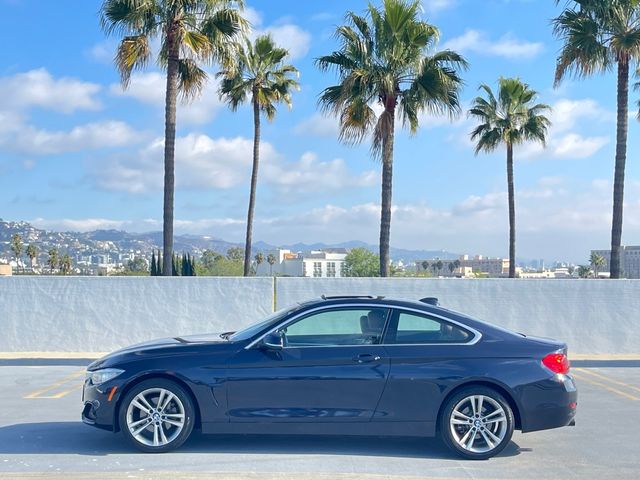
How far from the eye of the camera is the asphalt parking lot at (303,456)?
7.02 metres

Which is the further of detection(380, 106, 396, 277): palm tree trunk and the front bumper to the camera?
detection(380, 106, 396, 277): palm tree trunk

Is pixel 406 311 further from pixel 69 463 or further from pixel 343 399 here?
pixel 69 463

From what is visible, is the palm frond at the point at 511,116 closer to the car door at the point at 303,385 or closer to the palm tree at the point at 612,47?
the palm tree at the point at 612,47

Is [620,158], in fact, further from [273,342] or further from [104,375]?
[104,375]

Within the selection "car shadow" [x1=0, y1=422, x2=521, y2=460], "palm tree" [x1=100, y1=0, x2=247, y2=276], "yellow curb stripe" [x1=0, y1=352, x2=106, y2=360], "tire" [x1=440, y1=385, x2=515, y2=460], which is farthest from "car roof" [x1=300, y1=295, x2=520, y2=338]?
"palm tree" [x1=100, y1=0, x2=247, y2=276]

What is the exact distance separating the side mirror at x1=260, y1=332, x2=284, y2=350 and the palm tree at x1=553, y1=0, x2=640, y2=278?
1603 centimetres


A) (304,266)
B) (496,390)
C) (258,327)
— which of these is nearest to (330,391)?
(258,327)

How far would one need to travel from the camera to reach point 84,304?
54.7 feet

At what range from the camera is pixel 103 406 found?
754 centimetres

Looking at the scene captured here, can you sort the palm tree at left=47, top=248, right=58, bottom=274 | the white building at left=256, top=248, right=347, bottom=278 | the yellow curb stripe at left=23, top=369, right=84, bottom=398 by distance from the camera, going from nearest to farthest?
the yellow curb stripe at left=23, top=369, right=84, bottom=398 → the palm tree at left=47, top=248, right=58, bottom=274 → the white building at left=256, top=248, right=347, bottom=278

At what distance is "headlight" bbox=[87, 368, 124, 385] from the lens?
7566mm

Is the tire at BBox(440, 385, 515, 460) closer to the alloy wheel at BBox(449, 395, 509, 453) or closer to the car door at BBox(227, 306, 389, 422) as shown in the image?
the alloy wheel at BBox(449, 395, 509, 453)

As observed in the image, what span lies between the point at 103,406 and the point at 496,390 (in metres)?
3.70

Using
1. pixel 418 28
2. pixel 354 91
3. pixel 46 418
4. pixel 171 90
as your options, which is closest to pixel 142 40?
pixel 171 90
